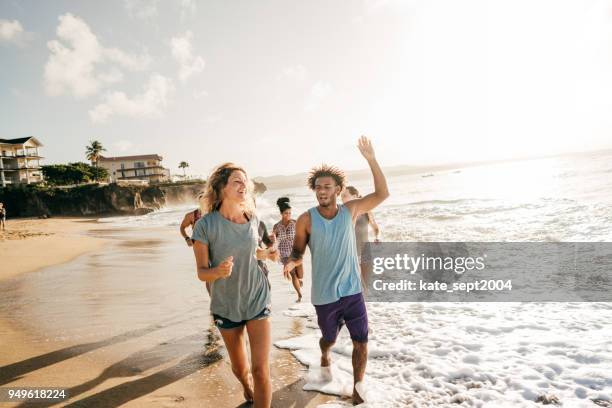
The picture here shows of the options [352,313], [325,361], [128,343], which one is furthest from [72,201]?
[352,313]

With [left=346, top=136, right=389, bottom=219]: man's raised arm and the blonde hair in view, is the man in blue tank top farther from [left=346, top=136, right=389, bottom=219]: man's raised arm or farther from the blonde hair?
the blonde hair

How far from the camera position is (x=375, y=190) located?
3775mm

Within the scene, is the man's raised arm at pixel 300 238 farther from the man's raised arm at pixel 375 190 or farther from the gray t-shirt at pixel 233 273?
the gray t-shirt at pixel 233 273

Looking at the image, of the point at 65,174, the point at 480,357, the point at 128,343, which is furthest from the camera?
the point at 65,174

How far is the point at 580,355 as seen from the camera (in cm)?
462

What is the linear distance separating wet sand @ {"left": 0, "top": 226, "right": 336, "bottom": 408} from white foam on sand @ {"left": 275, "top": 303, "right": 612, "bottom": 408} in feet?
2.24

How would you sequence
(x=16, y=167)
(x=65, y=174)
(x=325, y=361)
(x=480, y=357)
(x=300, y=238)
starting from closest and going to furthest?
(x=300, y=238), (x=325, y=361), (x=480, y=357), (x=16, y=167), (x=65, y=174)

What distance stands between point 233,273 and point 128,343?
10.9 ft

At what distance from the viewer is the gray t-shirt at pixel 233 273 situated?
2.99 meters

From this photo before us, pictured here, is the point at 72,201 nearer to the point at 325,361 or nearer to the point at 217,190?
the point at 325,361

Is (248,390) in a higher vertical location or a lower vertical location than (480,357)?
higher

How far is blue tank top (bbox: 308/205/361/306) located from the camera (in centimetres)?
358

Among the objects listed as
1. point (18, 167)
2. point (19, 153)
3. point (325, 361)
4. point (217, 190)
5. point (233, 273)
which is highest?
point (19, 153)

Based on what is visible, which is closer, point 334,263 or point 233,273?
point 233,273
